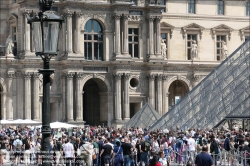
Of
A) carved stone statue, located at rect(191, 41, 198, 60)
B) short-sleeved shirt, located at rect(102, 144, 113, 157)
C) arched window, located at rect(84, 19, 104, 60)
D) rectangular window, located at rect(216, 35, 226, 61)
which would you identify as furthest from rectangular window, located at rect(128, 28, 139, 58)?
short-sleeved shirt, located at rect(102, 144, 113, 157)

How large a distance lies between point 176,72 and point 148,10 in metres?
6.34

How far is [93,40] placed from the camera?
2603 inches

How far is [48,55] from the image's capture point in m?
16.8

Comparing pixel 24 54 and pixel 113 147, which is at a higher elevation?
pixel 24 54

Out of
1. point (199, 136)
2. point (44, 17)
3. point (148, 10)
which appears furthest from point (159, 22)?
point (44, 17)

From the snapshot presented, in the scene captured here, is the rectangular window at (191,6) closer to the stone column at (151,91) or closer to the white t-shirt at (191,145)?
the stone column at (151,91)

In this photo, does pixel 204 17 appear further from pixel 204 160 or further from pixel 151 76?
pixel 204 160

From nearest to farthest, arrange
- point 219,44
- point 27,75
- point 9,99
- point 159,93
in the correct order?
point 27,75 < point 9,99 < point 159,93 < point 219,44

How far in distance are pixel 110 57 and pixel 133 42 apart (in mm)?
2951

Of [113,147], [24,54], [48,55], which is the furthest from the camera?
[24,54]

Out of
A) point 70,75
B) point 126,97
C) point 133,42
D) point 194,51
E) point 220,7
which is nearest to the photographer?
point 70,75

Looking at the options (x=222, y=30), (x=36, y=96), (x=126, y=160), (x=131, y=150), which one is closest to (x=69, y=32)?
(x=36, y=96)

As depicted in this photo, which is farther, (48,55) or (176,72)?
(176,72)

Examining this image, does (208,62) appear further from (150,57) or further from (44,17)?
(44,17)
